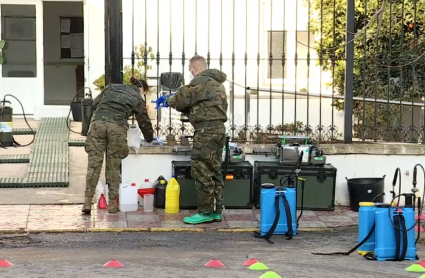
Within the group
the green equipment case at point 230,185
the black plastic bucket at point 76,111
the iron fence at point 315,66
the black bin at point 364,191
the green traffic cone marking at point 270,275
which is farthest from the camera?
the black plastic bucket at point 76,111

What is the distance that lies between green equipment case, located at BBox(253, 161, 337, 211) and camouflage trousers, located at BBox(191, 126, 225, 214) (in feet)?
2.94

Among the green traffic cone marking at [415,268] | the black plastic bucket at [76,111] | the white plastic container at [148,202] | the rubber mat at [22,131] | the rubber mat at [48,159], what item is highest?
the black plastic bucket at [76,111]

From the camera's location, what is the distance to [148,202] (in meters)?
9.33

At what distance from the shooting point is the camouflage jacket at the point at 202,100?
873 centimetres

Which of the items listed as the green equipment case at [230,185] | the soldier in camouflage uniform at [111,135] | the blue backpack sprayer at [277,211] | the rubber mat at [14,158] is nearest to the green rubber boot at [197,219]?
the green equipment case at [230,185]

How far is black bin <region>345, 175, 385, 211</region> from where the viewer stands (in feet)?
31.5

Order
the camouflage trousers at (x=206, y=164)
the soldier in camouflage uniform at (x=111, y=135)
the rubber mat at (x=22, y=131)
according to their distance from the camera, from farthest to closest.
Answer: the rubber mat at (x=22, y=131) < the soldier in camouflage uniform at (x=111, y=135) < the camouflage trousers at (x=206, y=164)

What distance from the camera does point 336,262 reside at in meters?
7.18

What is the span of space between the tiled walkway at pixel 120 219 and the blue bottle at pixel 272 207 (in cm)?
52

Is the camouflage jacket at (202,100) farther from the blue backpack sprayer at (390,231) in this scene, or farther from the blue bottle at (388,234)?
the blue bottle at (388,234)

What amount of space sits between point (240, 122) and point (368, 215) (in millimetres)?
4535

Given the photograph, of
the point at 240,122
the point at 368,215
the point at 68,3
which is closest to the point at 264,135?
the point at 240,122

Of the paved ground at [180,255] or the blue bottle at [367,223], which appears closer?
the paved ground at [180,255]

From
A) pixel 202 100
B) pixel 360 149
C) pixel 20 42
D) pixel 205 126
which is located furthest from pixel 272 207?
pixel 20 42
